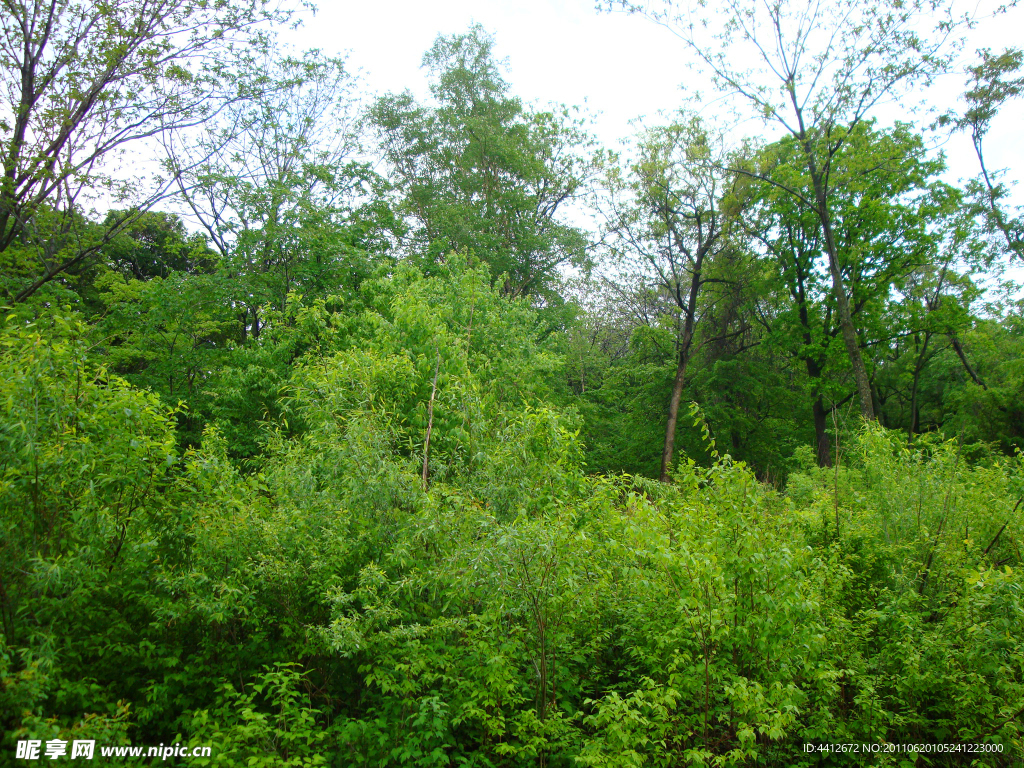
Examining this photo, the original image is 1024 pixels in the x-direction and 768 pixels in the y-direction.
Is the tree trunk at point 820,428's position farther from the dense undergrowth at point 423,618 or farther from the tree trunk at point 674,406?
the dense undergrowth at point 423,618

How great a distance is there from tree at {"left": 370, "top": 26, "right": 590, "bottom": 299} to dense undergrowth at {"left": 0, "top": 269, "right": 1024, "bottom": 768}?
16.9 metres

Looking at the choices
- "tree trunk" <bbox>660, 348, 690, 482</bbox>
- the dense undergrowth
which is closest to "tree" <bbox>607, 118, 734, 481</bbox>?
"tree trunk" <bbox>660, 348, 690, 482</bbox>

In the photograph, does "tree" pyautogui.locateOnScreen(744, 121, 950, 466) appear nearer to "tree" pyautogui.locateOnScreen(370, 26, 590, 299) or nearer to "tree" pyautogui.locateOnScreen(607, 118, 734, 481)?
"tree" pyautogui.locateOnScreen(607, 118, 734, 481)

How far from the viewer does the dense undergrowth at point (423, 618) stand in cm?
403

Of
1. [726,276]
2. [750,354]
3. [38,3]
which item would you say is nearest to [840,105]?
[726,276]

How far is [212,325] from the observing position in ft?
43.1

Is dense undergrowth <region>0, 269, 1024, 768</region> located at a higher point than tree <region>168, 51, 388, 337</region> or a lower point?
lower

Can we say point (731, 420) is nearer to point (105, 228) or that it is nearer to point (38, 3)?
point (105, 228)

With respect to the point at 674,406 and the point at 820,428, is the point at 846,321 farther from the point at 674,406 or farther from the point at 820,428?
the point at 674,406

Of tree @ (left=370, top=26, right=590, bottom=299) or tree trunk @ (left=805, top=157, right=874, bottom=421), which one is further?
tree @ (left=370, top=26, right=590, bottom=299)

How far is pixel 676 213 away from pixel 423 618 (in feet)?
58.4

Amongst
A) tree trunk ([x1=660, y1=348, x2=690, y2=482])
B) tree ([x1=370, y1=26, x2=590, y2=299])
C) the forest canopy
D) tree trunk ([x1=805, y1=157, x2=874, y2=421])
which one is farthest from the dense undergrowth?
tree ([x1=370, y1=26, x2=590, y2=299])

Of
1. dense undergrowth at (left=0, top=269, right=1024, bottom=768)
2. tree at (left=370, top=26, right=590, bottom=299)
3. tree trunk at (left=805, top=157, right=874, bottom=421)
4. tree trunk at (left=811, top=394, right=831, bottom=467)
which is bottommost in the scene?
dense undergrowth at (left=0, top=269, right=1024, bottom=768)

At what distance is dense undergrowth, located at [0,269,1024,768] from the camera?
403 centimetres
